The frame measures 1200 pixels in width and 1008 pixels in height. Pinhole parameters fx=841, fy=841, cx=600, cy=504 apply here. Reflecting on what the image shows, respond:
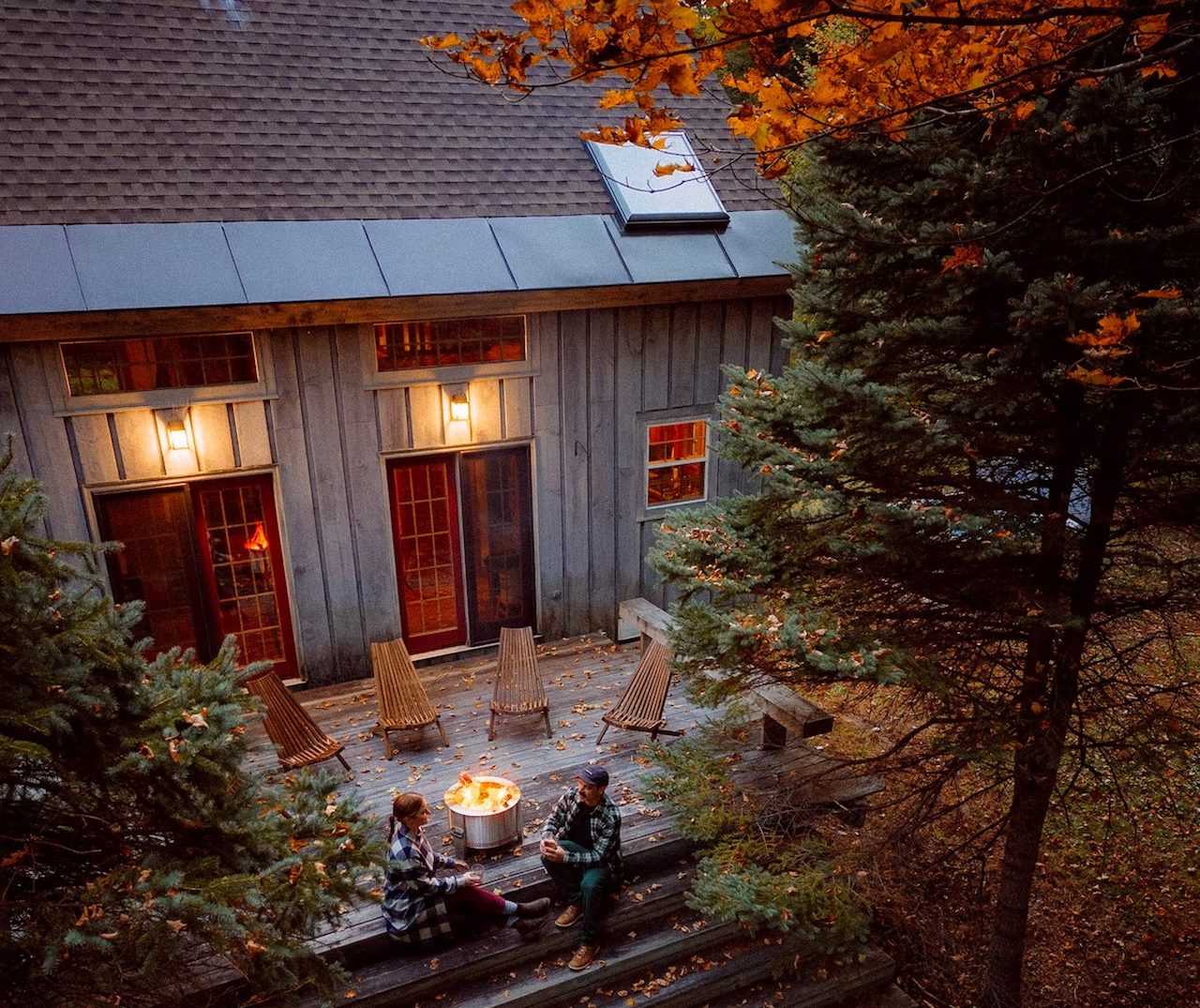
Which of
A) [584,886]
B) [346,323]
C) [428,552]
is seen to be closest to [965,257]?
[584,886]

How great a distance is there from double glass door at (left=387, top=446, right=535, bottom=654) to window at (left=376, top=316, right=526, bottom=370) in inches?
42.1

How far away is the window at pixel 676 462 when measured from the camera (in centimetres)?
1054

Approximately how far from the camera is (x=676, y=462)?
35.1 ft

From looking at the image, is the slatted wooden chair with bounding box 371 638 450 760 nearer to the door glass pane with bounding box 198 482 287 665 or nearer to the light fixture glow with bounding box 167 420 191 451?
the door glass pane with bounding box 198 482 287 665

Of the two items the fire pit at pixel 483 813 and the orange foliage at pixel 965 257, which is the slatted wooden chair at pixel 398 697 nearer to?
the fire pit at pixel 483 813

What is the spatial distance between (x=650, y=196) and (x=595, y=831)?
6.74m

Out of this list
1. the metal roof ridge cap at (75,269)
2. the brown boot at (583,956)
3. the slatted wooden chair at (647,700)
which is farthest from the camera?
the slatted wooden chair at (647,700)

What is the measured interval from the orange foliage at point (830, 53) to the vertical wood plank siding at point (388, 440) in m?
5.73

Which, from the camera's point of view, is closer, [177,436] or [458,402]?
[177,436]

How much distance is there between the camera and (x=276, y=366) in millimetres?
8391

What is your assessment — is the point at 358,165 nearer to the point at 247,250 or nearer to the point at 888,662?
the point at 247,250

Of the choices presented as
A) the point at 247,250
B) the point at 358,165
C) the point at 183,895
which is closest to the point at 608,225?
the point at 358,165

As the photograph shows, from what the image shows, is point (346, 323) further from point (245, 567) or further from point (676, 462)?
point (676, 462)

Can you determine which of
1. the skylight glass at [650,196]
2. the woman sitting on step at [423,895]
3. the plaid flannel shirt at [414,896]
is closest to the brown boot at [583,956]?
the woman sitting on step at [423,895]
